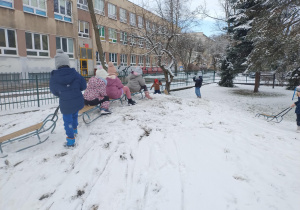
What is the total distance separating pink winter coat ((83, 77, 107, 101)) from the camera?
212 inches

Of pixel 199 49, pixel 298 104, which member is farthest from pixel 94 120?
pixel 199 49

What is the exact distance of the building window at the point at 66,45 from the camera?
19047 mm

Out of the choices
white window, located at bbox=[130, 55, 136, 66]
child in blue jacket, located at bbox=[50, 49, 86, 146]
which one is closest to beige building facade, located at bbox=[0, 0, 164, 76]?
child in blue jacket, located at bbox=[50, 49, 86, 146]

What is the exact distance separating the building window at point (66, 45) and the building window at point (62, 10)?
6.18 ft

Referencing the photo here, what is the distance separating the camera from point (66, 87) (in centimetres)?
381

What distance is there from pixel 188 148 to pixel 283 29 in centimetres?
876

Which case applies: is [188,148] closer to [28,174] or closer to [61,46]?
[28,174]

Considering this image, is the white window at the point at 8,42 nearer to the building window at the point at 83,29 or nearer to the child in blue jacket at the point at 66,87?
the building window at the point at 83,29

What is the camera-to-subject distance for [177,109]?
6625 millimetres

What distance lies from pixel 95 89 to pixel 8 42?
14.4 metres

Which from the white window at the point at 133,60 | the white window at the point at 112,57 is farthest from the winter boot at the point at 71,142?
the white window at the point at 133,60

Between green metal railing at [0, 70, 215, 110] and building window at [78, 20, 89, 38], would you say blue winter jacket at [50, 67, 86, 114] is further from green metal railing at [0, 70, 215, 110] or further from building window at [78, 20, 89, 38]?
building window at [78, 20, 89, 38]

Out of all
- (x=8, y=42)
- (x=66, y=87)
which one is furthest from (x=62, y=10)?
(x=66, y=87)

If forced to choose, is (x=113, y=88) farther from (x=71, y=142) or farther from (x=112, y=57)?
(x=112, y=57)
